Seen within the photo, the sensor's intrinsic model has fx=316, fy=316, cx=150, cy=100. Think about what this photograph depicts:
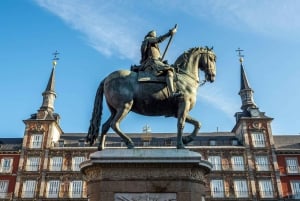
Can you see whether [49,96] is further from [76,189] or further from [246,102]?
[246,102]

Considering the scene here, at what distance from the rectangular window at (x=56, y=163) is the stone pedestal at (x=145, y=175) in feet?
145

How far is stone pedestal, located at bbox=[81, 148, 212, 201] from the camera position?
20.4ft

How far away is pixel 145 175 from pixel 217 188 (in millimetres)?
43115

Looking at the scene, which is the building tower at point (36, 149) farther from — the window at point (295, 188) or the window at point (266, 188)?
the window at point (295, 188)

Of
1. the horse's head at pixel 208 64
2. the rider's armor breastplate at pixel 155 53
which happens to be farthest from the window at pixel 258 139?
the rider's armor breastplate at pixel 155 53

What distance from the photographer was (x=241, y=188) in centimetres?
4656

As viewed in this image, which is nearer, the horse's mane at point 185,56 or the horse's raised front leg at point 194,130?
the horse's raised front leg at point 194,130

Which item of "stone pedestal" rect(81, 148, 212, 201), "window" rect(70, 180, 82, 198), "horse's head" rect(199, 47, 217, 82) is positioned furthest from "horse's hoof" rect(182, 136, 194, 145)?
"window" rect(70, 180, 82, 198)

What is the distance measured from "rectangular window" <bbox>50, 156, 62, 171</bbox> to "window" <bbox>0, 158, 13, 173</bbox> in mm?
6236

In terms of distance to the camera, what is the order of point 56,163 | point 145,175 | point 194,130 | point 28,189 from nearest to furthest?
point 145,175 < point 194,130 < point 28,189 < point 56,163

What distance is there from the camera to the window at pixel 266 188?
4566 centimetres

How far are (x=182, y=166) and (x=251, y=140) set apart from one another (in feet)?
153

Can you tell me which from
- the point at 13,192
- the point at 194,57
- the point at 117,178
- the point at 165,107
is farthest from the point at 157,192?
the point at 13,192

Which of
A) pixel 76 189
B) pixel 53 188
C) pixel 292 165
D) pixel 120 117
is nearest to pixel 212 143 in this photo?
pixel 292 165
